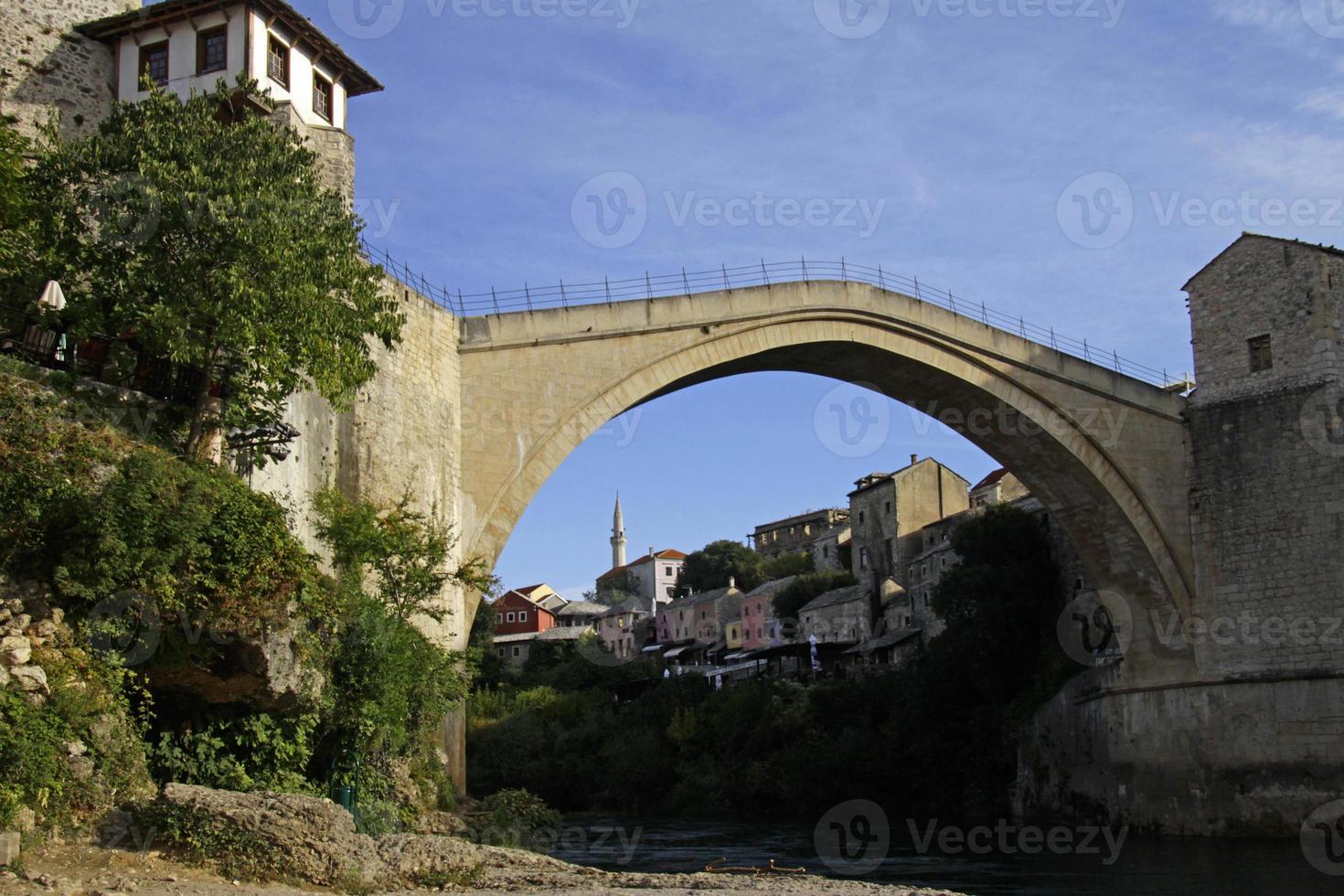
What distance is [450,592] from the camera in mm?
18078

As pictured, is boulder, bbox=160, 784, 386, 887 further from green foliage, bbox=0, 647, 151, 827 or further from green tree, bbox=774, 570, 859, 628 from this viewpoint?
green tree, bbox=774, 570, 859, 628

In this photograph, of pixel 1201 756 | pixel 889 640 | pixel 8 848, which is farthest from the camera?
pixel 889 640

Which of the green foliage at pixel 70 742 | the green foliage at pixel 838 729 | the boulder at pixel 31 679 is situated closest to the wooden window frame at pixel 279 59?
the green foliage at pixel 70 742

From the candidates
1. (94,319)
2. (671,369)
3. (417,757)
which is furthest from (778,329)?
(94,319)

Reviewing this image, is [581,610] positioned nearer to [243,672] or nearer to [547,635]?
[547,635]

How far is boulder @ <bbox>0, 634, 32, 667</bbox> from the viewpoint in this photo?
404 inches

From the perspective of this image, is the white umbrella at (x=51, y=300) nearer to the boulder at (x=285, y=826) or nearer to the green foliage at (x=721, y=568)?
the boulder at (x=285, y=826)

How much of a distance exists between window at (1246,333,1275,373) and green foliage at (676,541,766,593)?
5282 centimetres

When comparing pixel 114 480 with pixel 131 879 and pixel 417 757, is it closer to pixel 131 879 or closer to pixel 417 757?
pixel 131 879

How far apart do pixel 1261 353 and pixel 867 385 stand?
272 inches

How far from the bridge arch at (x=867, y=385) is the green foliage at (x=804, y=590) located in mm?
32952

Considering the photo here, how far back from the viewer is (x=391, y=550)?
15555 millimetres

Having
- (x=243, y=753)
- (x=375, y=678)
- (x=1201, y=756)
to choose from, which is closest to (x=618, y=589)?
(x=1201, y=756)

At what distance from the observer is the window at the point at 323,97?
19.0 metres
